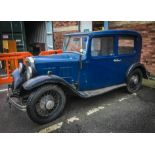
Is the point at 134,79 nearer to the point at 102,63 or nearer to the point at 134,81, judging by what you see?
the point at 134,81

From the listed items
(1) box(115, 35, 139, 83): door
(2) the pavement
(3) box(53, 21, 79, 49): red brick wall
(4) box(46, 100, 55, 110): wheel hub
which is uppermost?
(3) box(53, 21, 79, 49): red brick wall

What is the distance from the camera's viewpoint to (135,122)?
3490 mm

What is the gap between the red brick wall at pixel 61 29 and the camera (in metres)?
8.61

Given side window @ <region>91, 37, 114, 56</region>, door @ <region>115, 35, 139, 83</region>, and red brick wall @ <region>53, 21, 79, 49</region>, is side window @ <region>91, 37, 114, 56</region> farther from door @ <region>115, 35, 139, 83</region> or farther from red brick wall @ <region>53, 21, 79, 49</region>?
red brick wall @ <region>53, 21, 79, 49</region>

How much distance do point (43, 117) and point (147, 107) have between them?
242cm

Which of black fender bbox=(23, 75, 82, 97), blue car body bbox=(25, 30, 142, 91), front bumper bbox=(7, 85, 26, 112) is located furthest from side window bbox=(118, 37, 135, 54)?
front bumper bbox=(7, 85, 26, 112)

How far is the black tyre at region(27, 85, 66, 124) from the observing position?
331 centimetres

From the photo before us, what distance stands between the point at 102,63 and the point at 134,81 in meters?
1.33

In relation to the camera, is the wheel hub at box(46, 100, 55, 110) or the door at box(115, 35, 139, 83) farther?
the door at box(115, 35, 139, 83)

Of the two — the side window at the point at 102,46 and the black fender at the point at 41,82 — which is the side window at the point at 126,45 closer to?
the side window at the point at 102,46

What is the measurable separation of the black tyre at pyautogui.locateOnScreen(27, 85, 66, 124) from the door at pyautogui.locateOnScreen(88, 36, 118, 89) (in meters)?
0.99

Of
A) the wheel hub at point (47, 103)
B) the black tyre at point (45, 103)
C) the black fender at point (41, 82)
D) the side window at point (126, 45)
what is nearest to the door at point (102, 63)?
the side window at point (126, 45)

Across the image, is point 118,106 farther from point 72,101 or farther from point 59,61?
point 59,61
